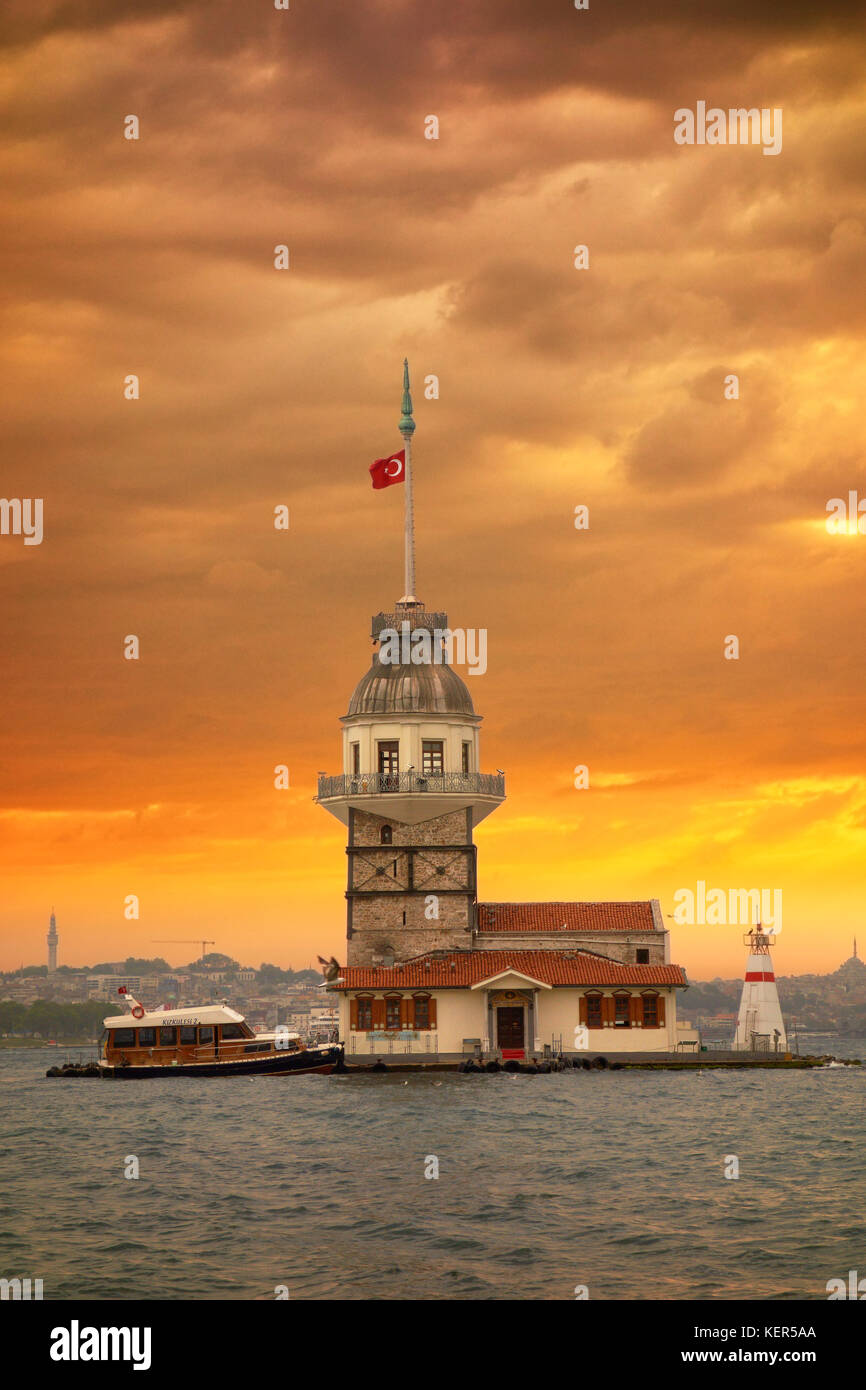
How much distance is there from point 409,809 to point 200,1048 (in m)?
13.0

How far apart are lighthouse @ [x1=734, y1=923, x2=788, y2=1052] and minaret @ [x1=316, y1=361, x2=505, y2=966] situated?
483 inches

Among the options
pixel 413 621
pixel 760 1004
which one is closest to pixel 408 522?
pixel 413 621

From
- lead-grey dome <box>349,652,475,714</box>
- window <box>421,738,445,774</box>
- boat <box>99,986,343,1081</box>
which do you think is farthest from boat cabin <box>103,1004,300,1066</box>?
lead-grey dome <box>349,652,475,714</box>

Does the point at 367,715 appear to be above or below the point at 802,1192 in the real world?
above

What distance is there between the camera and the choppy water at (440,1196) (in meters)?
25.1

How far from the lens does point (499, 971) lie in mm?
70625

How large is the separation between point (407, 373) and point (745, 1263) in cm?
5921

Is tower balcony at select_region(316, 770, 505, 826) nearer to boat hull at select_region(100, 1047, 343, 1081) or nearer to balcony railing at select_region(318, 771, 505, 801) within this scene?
balcony railing at select_region(318, 771, 505, 801)

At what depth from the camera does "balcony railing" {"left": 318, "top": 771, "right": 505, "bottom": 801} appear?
73375 mm

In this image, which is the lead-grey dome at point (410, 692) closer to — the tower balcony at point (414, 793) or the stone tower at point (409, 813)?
the stone tower at point (409, 813)
